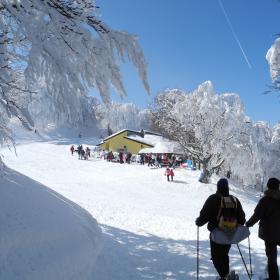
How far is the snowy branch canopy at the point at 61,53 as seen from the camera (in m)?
3.57

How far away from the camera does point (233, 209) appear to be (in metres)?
5.12

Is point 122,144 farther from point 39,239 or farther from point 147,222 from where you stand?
point 39,239

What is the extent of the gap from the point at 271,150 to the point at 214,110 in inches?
264

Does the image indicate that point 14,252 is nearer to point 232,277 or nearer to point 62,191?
point 232,277

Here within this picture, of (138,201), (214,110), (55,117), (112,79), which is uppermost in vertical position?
(214,110)

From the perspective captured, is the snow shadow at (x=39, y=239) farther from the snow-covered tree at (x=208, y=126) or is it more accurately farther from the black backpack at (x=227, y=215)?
the snow-covered tree at (x=208, y=126)

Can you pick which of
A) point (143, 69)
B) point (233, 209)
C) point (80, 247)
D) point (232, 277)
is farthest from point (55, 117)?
point (232, 277)

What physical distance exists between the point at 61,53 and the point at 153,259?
5.01 meters

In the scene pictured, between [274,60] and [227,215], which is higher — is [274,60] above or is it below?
above

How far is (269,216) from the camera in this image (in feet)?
17.3

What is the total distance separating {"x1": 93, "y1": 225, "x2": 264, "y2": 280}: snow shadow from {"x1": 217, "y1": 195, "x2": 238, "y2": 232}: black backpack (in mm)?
1666

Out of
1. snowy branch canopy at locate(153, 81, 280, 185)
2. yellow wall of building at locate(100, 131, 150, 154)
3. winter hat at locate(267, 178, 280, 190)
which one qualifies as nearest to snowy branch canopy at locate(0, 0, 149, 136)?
winter hat at locate(267, 178, 280, 190)

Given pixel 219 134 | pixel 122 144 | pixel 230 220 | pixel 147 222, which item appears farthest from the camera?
pixel 122 144

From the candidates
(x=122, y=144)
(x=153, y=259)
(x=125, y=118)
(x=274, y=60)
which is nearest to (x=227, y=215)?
(x=153, y=259)
